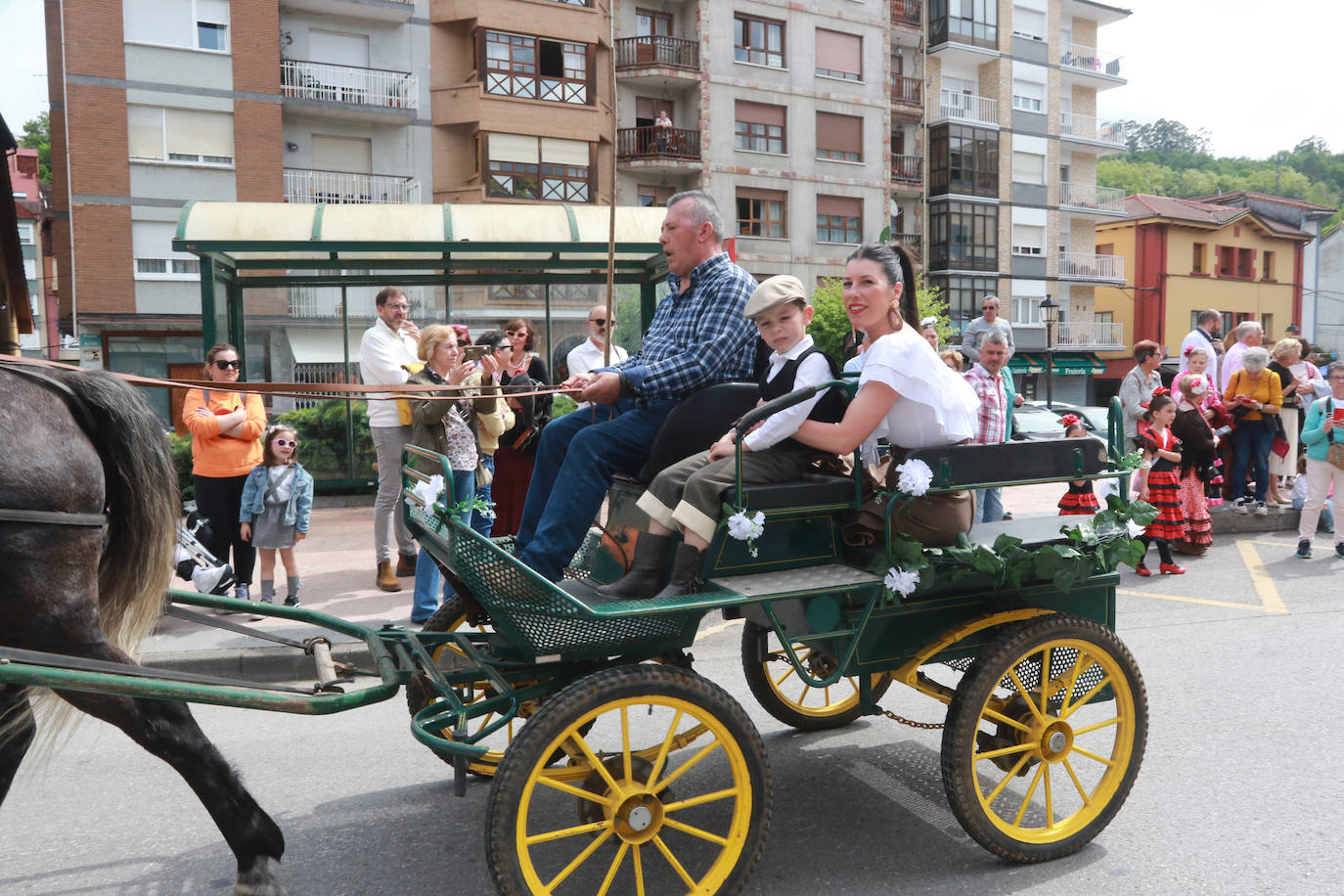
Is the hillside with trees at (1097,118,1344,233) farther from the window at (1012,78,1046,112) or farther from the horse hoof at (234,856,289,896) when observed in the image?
the horse hoof at (234,856,289,896)

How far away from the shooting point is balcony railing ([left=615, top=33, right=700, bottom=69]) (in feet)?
100

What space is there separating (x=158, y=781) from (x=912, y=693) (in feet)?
11.5

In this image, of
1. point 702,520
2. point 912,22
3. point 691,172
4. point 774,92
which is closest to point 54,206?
point 691,172

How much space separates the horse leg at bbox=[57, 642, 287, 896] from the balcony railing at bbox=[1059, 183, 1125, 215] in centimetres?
4136

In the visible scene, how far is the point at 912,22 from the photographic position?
35938mm

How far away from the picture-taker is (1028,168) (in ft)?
127

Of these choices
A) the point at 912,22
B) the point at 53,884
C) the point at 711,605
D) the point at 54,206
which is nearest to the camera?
the point at 711,605

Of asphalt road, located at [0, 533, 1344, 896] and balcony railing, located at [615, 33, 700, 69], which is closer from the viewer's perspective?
asphalt road, located at [0, 533, 1344, 896]

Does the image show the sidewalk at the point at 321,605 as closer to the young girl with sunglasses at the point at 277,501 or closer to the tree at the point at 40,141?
the young girl with sunglasses at the point at 277,501

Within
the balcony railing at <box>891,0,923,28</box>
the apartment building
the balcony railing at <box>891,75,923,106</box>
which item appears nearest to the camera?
the apartment building

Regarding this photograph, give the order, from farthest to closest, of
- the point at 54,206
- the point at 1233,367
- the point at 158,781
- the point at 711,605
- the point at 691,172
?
the point at 691,172 → the point at 54,206 → the point at 1233,367 → the point at 158,781 → the point at 711,605

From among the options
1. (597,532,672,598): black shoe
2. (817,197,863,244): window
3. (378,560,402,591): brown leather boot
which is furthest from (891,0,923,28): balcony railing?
(597,532,672,598): black shoe

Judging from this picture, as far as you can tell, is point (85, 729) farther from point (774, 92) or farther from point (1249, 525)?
point (774, 92)

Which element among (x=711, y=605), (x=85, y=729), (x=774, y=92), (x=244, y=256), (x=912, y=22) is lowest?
(x=85, y=729)
